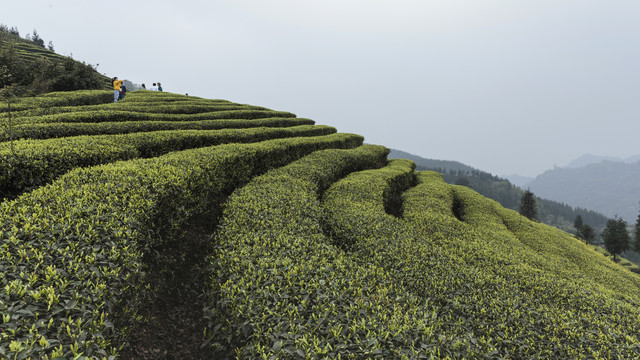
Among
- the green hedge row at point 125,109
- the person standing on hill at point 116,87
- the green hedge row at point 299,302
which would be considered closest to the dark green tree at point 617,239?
the green hedge row at point 299,302

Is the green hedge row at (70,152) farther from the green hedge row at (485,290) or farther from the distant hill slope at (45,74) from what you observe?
the distant hill slope at (45,74)

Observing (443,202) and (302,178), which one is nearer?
(302,178)

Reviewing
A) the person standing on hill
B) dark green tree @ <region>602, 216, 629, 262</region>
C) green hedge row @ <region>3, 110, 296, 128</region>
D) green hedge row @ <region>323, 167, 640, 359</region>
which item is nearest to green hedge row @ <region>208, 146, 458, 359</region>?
green hedge row @ <region>323, 167, 640, 359</region>

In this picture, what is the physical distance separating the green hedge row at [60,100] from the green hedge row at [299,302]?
69.8 ft

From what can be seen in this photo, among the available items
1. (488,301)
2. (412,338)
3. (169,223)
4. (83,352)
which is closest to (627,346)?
(488,301)

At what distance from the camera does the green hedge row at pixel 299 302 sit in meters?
4.33

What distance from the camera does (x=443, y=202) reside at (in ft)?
49.6

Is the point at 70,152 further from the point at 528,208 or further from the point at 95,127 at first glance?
the point at 528,208

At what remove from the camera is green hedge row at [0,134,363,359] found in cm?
342

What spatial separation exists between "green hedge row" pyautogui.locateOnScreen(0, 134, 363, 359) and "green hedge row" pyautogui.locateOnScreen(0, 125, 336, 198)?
55.5 inches

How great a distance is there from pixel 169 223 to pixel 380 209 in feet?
26.0

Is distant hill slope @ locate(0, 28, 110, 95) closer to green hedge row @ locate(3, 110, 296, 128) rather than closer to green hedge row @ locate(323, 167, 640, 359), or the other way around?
green hedge row @ locate(3, 110, 296, 128)

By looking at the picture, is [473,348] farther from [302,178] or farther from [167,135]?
[167,135]

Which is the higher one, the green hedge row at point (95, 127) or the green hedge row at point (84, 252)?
the green hedge row at point (95, 127)
